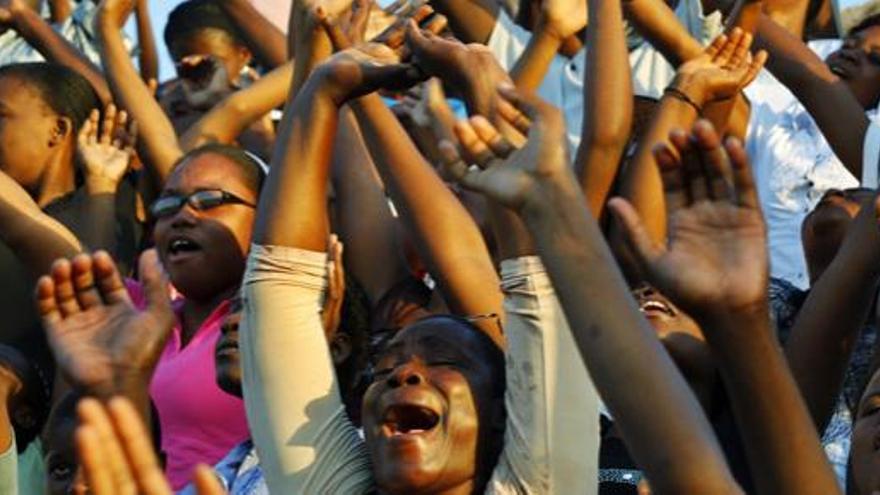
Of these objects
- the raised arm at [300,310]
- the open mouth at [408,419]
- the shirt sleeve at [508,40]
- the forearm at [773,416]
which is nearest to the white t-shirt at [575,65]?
the shirt sleeve at [508,40]

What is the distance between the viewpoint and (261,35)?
744 centimetres

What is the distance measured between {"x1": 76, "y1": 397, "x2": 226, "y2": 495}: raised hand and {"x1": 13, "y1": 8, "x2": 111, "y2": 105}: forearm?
4593 millimetres

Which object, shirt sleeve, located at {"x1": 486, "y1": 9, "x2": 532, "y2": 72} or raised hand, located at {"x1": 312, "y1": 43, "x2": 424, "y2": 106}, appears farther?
shirt sleeve, located at {"x1": 486, "y1": 9, "x2": 532, "y2": 72}

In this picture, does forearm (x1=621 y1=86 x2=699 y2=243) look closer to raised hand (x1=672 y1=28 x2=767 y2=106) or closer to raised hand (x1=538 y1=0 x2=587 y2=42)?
raised hand (x1=672 y1=28 x2=767 y2=106)

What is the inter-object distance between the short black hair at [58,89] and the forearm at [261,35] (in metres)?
0.50

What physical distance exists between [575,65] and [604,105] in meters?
1.33

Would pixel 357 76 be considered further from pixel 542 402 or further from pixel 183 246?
pixel 183 246

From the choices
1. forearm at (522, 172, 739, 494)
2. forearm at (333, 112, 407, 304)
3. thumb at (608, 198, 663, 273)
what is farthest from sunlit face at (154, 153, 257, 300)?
thumb at (608, 198, 663, 273)

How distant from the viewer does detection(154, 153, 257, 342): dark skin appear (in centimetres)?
611

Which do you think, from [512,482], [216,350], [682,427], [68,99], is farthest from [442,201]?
[68,99]

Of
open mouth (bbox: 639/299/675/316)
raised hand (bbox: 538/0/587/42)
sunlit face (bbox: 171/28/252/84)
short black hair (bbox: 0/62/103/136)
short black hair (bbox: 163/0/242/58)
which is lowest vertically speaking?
sunlit face (bbox: 171/28/252/84)

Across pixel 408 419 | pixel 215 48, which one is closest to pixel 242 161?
Result: pixel 408 419

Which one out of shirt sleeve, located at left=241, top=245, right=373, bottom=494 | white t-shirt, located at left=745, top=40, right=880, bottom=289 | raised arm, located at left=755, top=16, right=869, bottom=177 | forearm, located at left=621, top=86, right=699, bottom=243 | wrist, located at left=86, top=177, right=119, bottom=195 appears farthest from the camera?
wrist, located at left=86, top=177, right=119, bottom=195

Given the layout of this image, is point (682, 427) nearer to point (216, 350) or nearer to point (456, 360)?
point (456, 360)
